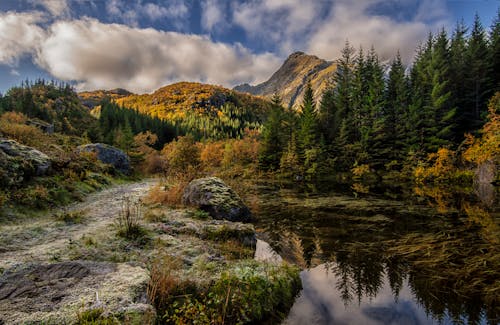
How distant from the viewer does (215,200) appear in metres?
11.7

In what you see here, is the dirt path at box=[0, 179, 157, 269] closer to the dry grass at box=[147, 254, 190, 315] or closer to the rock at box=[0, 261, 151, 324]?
the rock at box=[0, 261, 151, 324]

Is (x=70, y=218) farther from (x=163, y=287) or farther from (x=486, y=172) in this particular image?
(x=486, y=172)

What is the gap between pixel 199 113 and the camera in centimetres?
17725

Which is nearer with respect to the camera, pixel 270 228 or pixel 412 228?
pixel 412 228

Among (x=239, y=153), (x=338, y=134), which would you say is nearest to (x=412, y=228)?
(x=338, y=134)

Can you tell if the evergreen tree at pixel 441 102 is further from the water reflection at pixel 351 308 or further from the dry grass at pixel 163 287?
the dry grass at pixel 163 287

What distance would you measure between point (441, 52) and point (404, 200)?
32.8m

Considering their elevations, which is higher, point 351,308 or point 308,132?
point 308,132

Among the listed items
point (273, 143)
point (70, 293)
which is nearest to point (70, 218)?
point (70, 293)

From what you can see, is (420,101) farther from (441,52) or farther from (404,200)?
(404,200)

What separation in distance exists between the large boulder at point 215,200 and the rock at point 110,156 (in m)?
16.5

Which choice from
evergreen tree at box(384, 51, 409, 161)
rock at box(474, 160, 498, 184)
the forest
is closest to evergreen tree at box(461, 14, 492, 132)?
the forest

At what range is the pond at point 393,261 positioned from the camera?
17.0 feet

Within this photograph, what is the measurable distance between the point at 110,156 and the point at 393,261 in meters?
26.9
